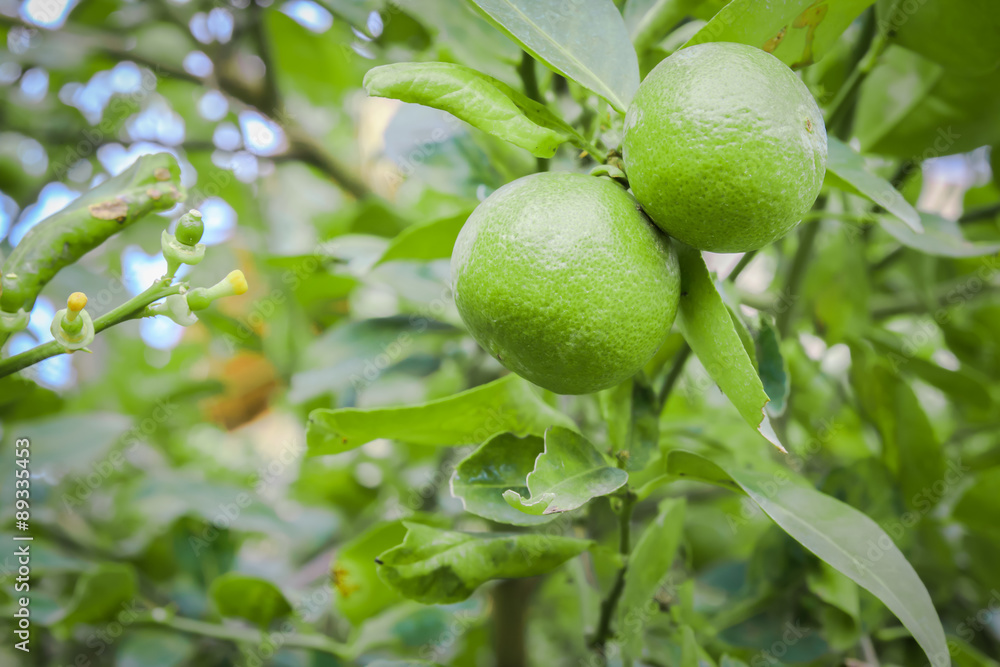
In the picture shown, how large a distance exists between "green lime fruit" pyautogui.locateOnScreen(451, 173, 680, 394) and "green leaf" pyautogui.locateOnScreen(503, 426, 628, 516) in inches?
2.0

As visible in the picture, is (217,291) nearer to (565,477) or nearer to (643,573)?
(565,477)

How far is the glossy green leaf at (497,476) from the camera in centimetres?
42

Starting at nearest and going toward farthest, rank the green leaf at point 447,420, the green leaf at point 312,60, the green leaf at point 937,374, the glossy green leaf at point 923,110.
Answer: the green leaf at point 447,420
the glossy green leaf at point 923,110
the green leaf at point 937,374
the green leaf at point 312,60

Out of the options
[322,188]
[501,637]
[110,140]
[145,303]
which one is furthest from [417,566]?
[322,188]

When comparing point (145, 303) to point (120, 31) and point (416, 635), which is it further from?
point (120, 31)

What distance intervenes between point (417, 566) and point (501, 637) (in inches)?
20.9

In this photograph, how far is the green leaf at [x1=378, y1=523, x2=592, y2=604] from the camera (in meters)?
0.44

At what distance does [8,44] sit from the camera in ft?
3.90

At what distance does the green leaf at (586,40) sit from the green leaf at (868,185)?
15 cm

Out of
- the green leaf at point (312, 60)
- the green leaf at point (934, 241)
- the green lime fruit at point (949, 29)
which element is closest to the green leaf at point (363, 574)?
the green leaf at point (934, 241)

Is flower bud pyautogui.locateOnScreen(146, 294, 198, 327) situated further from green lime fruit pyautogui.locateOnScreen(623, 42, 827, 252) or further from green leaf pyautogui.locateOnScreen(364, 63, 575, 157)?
green lime fruit pyautogui.locateOnScreen(623, 42, 827, 252)

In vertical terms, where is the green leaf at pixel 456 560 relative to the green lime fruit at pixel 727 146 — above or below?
below

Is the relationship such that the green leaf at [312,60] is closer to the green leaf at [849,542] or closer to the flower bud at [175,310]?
the flower bud at [175,310]

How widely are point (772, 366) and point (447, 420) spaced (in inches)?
9.4
